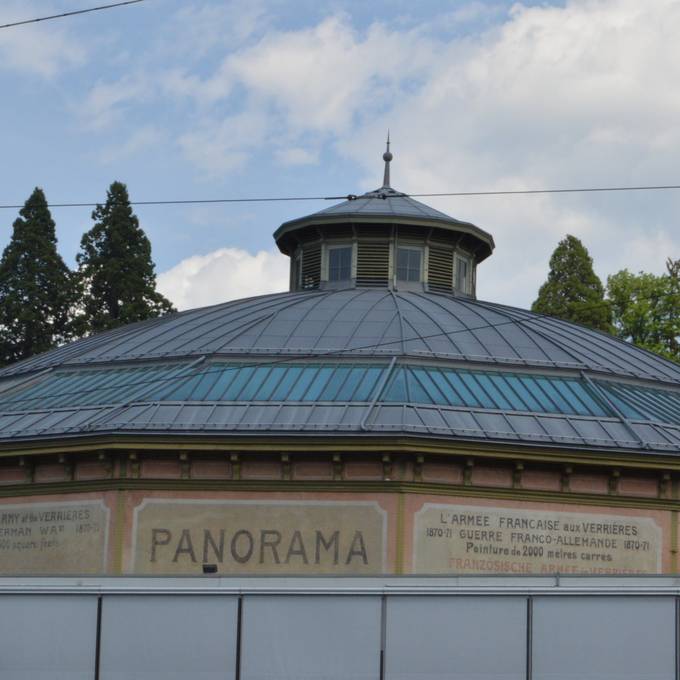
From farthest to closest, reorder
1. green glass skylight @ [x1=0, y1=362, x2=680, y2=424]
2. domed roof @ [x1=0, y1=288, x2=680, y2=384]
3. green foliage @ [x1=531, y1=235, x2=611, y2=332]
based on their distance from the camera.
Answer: green foliage @ [x1=531, y1=235, x2=611, y2=332]
domed roof @ [x1=0, y1=288, x2=680, y2=384]
green glass skylight @ [x1=0, y1=362, x2=680, y2=424]

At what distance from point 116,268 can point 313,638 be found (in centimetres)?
5202

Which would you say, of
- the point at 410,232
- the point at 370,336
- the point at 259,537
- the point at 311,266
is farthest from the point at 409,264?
the point at 259,537

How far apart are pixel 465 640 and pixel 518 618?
2.92 feet

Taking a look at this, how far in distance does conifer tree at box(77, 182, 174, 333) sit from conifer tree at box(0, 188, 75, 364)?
1.42 metres

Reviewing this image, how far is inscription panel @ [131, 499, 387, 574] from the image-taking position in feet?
120

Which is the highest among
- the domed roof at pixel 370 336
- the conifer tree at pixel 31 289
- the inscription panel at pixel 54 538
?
the conifer tree at pixel 31 289

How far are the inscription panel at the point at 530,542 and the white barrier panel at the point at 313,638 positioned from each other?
10548 millimetres

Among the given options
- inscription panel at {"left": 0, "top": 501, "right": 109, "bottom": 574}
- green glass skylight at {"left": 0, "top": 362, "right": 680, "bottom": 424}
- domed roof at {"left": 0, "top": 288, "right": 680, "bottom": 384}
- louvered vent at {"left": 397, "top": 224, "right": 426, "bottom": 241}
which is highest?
louvered vent at {"left": 397, "top": 224, "right": 426, "bottom": 241}

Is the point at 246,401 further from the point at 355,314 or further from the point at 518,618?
the point at 518,618

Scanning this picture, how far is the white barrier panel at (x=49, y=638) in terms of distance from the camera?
2620 centimetres

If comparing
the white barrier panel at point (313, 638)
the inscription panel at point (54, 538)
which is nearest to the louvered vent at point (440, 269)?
the inscription panel at point (54, 538)

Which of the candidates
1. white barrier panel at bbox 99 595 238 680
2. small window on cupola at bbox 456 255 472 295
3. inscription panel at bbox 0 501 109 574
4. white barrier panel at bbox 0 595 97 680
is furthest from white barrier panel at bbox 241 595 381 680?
small window on cupola at bbox 456 255 472 295

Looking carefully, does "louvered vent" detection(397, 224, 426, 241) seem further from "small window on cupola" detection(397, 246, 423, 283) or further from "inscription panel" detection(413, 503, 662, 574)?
"inscription panel" detection(413, 503, 662, 574)

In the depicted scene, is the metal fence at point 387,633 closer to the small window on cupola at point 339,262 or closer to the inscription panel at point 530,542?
the inscription panel at point 530,542
